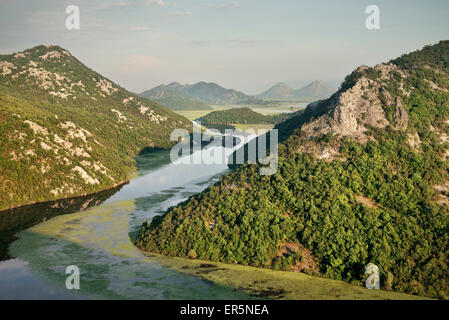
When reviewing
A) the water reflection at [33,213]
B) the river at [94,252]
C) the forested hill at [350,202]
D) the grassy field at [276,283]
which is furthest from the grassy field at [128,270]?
the forested hill at [350,202]

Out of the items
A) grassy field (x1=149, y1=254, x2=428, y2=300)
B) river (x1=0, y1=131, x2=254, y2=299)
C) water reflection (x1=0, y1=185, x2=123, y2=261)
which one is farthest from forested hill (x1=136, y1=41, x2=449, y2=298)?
water reflection (x1=0, y1=185, x2=123, y2=261)

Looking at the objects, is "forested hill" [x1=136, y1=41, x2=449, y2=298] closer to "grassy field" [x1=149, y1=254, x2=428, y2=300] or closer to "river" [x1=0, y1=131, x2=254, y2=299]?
"grassy field" [x1=149, y1=254, x2=428, y2=300]

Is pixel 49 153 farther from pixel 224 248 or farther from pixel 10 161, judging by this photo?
pixel 224 248

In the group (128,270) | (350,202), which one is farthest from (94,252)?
(350,202)

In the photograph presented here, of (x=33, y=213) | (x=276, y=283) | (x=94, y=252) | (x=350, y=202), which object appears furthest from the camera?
(x=33, y=213)

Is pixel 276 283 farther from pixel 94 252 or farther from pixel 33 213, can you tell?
pixel 33 213

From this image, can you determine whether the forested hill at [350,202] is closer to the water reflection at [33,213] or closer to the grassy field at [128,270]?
the grassy field at [128,270]

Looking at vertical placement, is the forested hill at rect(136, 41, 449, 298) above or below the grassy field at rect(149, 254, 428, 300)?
above
